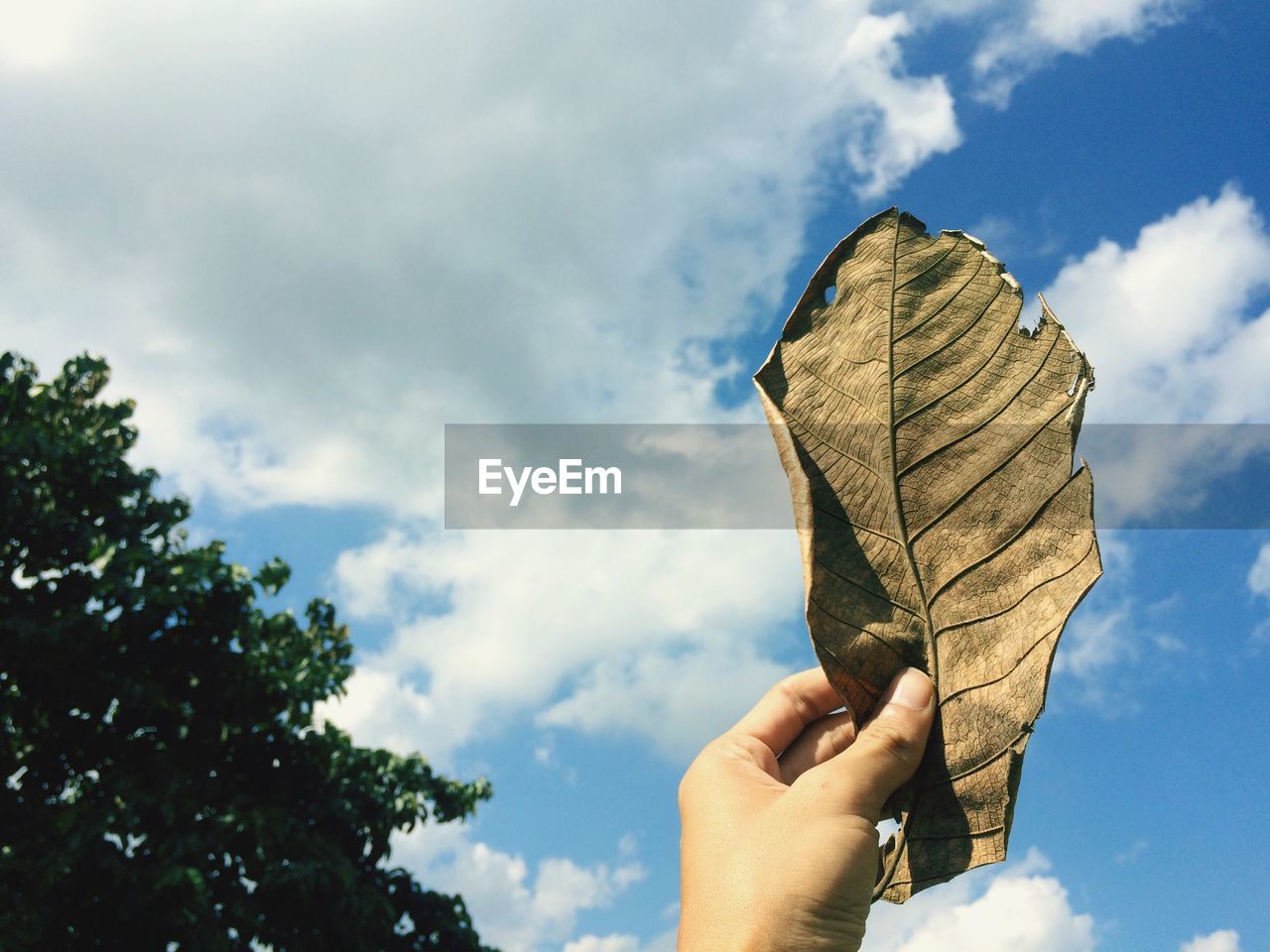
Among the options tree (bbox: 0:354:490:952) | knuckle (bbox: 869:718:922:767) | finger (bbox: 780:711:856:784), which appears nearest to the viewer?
knuckle (bbox: 869:718:922:767)

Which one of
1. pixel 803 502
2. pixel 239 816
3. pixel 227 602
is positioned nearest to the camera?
pixel 803 502

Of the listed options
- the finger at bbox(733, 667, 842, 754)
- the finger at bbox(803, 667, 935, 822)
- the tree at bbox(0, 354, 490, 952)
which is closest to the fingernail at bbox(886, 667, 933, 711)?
the finger at bbox(803, 667, 935, 822)

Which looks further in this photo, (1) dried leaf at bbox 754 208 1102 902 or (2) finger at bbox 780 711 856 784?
(2) finger at bbox 780 711 856 784

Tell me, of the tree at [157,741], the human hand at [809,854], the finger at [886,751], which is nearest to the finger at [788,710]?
the human hand at [809,854]

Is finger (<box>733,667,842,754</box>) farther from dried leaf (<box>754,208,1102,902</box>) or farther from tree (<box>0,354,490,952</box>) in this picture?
tree (<box>0,354,490,952</box>)

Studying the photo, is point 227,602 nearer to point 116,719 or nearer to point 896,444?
point 116,719

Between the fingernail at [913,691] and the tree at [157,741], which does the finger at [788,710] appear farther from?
the tree at [157,741]

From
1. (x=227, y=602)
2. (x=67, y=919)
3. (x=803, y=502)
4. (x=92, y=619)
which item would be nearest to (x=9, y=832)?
(x=67, y=919)
